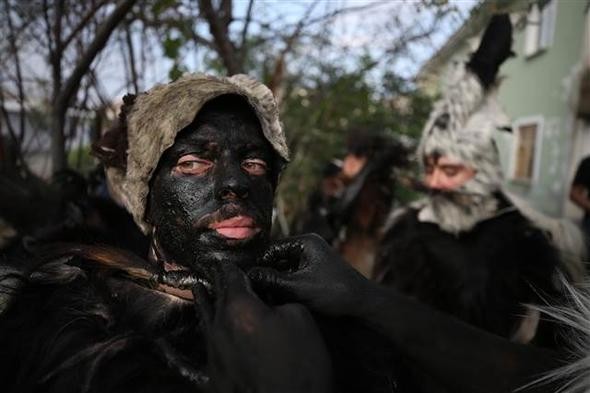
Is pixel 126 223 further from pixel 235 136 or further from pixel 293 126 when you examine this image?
pixel 293 126

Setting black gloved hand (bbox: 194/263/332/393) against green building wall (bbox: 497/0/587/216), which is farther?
green building wall (bbox: 497/0/587/216)

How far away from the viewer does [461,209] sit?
11.8 feet

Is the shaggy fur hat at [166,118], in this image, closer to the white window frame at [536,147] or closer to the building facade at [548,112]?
the building facade at [548,112]

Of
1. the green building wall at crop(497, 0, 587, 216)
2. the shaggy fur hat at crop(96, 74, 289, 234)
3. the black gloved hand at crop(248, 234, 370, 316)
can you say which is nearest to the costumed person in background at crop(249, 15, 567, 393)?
the black gloved hand at crop(248, 234, 370, 316)

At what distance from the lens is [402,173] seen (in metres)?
5.14

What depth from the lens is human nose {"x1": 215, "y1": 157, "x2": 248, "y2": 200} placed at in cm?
171

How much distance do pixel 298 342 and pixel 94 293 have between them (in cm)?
80

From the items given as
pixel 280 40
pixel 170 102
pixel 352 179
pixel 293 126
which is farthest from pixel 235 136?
pixel 293 126

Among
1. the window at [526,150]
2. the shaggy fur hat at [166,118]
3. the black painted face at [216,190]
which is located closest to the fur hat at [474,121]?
Result: the shaggy fur hat at [166,118]

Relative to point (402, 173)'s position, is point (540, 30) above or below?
above

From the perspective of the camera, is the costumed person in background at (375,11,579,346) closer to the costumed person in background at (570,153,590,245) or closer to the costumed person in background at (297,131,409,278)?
the costumed person in background at (297,131,409,278)

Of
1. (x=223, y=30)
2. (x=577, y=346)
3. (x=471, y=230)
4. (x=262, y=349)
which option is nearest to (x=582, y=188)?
(x=471, y=230)

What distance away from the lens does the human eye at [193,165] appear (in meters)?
1.77

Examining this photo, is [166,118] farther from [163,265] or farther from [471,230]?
[471,230]
